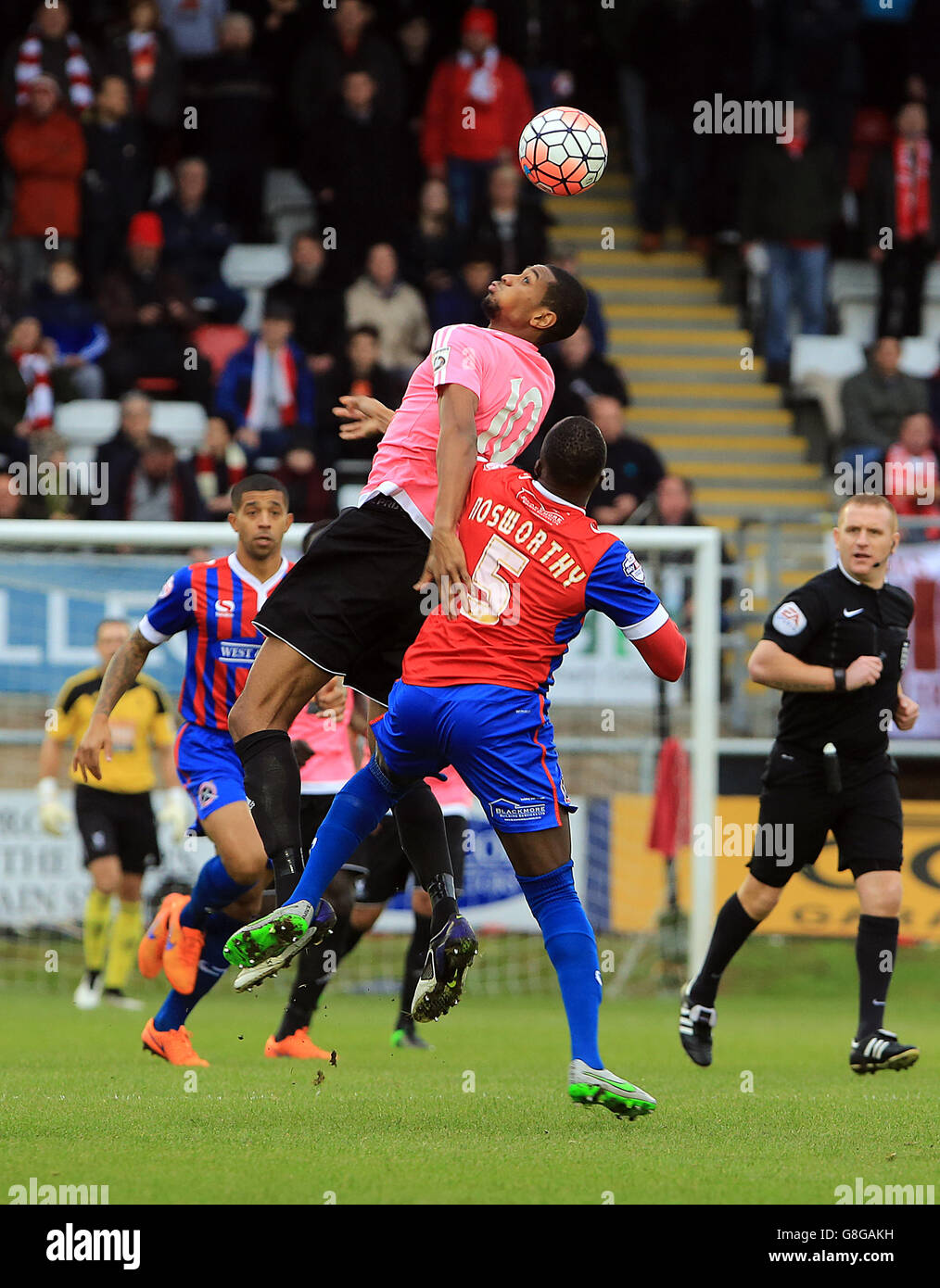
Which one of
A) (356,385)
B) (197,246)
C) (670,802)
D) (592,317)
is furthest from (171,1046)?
(592,317)

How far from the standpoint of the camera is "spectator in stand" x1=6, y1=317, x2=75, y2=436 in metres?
15.2

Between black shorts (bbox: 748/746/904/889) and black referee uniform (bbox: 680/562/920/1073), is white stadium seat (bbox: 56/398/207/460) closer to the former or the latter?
black referee uniform (bbox: 680/562/920/1073)

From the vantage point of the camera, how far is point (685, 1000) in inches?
334

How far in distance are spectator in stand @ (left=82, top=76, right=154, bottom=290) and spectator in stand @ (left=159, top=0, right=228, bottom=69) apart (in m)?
1.86

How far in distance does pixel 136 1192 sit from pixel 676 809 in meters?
8.51

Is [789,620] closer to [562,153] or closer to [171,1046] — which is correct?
[562,153]

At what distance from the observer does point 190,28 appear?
1861 cm

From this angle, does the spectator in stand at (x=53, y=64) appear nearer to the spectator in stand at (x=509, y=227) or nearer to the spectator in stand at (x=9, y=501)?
the spectator in stand at (x=509, y=227)

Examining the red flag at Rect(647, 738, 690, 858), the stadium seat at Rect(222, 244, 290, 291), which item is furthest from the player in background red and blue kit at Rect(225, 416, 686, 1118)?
the stadium seat at Rect(222, 244, 290, 291)

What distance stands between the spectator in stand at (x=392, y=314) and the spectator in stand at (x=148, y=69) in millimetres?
2793

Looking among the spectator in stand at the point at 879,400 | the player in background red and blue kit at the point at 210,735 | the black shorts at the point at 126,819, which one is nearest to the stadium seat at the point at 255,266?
the spectator in stand at the point at 879,400

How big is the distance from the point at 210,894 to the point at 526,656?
2.35 meters

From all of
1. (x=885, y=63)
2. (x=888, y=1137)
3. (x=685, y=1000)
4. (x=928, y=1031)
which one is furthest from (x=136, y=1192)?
(x=885, y=63)

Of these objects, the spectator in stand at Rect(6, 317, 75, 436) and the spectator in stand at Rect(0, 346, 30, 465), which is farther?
the spectator in stand at Rect(6, 317, 75, 436)
